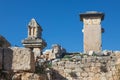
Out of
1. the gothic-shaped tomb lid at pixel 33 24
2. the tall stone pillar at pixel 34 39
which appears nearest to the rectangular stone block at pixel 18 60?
the tall stone pillar at pixel 34 39

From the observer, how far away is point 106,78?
15164mm

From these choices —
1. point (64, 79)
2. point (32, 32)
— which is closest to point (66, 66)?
point (64, 79)

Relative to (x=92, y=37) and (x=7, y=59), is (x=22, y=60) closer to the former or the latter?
(x=7, y=59)

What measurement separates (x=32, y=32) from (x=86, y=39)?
3702 mm

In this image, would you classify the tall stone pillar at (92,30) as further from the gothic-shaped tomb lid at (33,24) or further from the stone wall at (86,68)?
the stone wall at (86,68)

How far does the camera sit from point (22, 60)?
28.5ft

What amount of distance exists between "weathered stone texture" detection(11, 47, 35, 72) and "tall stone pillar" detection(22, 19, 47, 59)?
8.19m

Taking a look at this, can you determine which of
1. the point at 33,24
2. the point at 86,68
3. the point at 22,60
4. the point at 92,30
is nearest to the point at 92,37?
the point at 92,30

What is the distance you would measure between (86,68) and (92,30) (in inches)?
229

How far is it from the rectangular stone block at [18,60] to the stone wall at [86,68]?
6447 mm

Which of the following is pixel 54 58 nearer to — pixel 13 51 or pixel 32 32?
pixel 32 32

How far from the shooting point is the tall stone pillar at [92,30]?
2079 cm

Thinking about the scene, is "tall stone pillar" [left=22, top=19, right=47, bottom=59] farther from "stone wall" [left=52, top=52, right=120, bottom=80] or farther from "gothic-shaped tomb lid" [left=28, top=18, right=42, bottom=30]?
"stone wall" [left=52, top=52, right=120, bottom=80]

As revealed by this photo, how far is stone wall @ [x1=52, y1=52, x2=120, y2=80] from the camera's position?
50.1ft
